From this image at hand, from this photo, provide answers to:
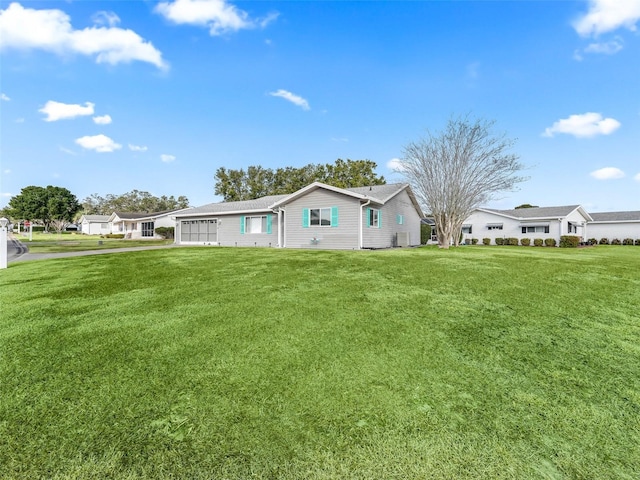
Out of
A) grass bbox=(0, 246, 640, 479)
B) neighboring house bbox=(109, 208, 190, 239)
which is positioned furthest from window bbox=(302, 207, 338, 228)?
neighboring house bbox=(109, 208, 190, 239)

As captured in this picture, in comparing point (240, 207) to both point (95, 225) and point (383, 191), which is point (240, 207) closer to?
point (383, 191)

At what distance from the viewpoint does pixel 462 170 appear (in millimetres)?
21125

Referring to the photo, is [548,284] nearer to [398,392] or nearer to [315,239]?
[398,392]

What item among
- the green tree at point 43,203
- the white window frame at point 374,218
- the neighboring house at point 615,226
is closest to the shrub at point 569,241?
the neighboring house at point 615,226

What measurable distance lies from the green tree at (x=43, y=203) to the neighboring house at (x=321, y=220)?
66.4 meters

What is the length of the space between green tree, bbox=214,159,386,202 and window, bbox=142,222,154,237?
12.6 m

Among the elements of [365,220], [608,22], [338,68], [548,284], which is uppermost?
[338,68]

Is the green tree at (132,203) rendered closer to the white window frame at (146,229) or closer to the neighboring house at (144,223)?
the neighboring house at (144,223)

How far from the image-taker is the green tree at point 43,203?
224ft

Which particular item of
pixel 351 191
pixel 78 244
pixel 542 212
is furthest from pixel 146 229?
pixel 542 212

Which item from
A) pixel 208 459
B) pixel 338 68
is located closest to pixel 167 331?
pixel 208 459

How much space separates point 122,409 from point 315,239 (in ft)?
53.1

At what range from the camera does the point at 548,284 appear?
6781 mm

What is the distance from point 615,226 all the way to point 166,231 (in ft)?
183
